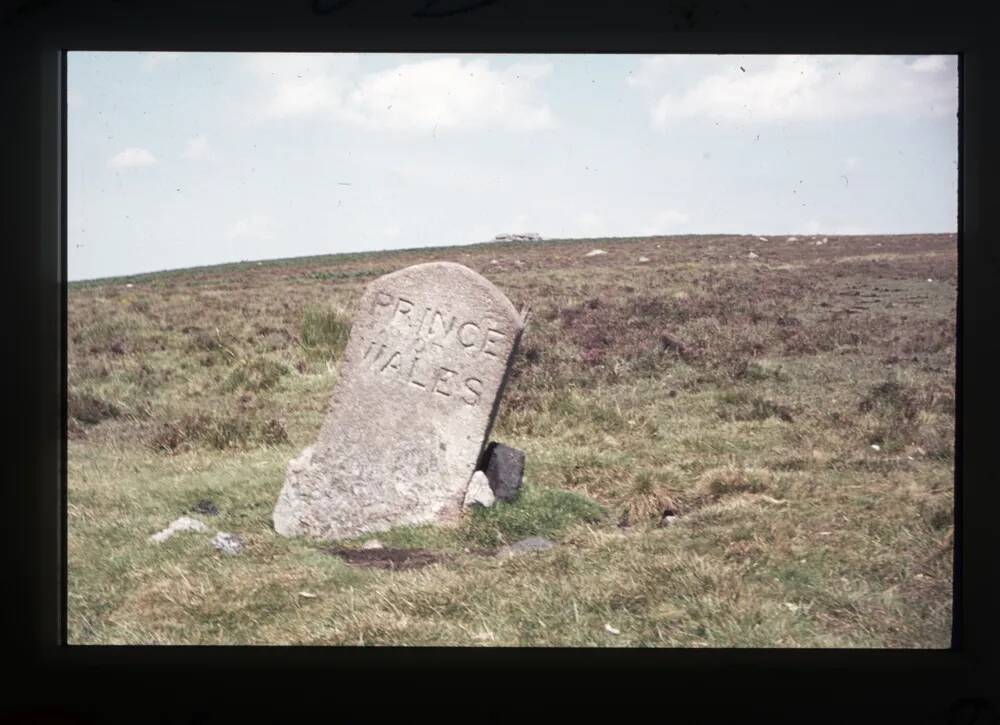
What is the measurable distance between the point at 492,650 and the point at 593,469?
464 centimetres

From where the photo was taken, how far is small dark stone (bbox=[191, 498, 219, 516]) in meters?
6.53

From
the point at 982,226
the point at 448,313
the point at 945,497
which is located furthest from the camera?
the point at 945,497

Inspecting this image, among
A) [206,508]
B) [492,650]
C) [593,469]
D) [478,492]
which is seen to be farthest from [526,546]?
[492,650]

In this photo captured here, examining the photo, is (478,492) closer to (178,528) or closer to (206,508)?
(178,528)

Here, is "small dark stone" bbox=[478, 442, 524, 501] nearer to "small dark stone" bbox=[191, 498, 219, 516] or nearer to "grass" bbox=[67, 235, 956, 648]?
"grass" bbox=[67, 235, 956, 648]

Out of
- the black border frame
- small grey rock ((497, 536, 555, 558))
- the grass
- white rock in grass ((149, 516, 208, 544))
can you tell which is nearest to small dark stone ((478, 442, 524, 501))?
the grass

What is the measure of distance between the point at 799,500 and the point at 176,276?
46.8 ft

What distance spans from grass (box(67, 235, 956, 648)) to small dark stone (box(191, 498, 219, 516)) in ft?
0.18

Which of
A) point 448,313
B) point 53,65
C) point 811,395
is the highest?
point 53,65

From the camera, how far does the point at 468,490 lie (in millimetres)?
5750

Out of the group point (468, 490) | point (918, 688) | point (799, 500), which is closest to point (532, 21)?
point (918, 688)

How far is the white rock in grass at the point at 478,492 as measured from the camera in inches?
227

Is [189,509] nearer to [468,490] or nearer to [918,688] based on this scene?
[468,490]

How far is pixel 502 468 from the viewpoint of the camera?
19.6 ft
